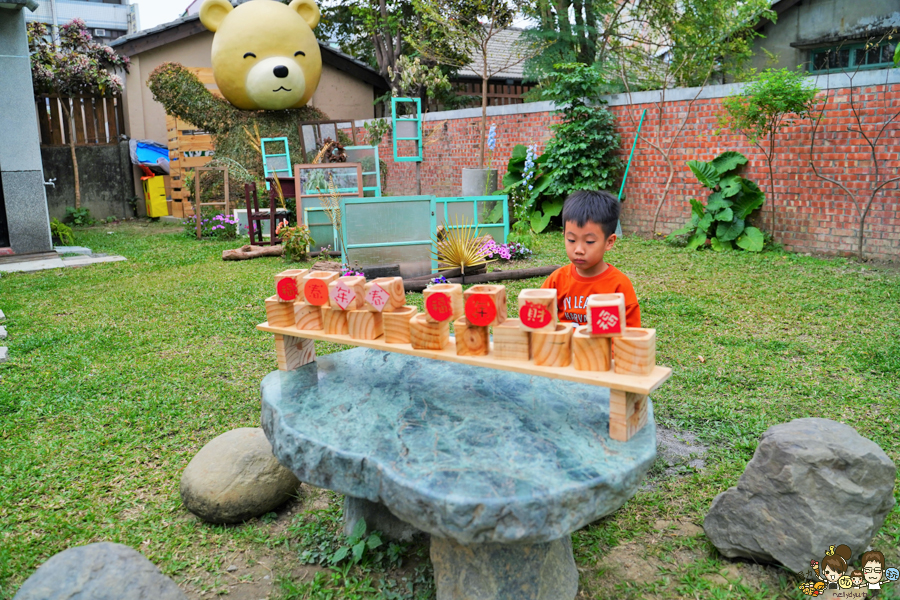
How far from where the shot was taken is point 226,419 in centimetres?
365

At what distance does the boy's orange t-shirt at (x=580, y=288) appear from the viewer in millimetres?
2688

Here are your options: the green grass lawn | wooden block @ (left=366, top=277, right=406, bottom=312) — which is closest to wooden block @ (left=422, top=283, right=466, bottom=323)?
wooden block @ (left=366, top=277, right=406, bottom=312)

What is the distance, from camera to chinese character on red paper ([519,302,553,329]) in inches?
79.8

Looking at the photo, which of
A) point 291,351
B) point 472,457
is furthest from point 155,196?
point 472,457

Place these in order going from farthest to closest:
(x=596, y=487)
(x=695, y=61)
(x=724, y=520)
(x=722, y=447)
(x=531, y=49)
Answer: (x=531, y=49)
(x=695, y=61)
(x=722, y=447)
(x=724, y=520)
(x=596, y=487)

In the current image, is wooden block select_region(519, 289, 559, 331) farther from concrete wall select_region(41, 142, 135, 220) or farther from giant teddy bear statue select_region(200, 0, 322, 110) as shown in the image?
concrete wall select_region(41, 142, 135, 220)

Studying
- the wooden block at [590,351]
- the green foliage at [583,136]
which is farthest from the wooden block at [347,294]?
the green foliage at [583,136]

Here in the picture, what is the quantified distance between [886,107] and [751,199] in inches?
67.5

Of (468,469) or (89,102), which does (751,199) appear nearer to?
(468,469)

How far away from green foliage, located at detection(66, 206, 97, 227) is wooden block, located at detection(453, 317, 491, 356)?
13.9m

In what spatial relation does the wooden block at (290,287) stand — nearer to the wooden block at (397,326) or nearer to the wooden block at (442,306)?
the wooden block at (397,326)

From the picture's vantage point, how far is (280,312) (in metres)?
2.52

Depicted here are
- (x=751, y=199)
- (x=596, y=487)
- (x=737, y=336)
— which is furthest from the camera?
(x=751, y=199)

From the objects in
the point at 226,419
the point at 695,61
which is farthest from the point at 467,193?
the point at 226,419
